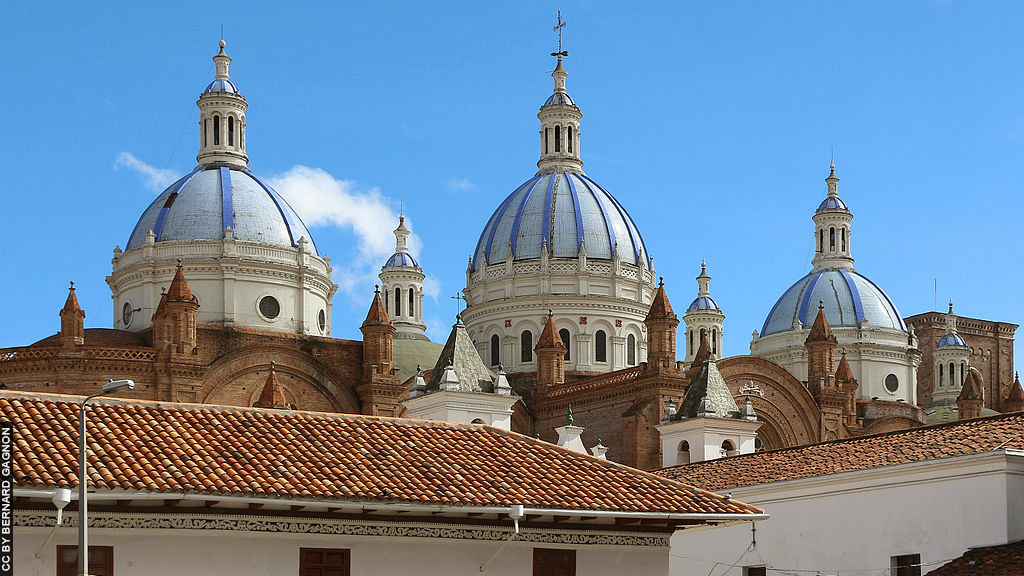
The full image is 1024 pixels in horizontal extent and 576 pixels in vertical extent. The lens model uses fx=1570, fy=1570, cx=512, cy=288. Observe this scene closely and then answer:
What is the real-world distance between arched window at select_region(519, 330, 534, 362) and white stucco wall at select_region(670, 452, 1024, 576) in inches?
1267

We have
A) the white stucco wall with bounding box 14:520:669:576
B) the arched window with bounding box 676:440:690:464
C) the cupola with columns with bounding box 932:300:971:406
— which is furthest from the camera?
the cupola with columns with bounding box 932:300:971:406

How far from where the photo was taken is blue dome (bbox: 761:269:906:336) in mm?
77525

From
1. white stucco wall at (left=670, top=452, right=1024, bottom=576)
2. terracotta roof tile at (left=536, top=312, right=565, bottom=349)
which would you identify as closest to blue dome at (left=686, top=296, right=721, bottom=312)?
terracotta roof tile at (left=536, top=312, right=565, bottom=349)

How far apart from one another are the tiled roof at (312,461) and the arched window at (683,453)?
81.4 feet

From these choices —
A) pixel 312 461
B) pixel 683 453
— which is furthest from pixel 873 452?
pixel 683 453

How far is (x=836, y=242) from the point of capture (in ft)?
264

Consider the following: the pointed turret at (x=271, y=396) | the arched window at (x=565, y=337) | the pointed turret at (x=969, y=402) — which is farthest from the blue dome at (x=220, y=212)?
the pointed turret at (x=969, y=402)

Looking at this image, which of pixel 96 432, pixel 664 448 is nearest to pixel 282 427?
pixel 96 432

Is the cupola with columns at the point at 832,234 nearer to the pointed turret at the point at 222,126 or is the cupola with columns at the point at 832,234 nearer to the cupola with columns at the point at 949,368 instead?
the cupola with columns at the point at 949,368

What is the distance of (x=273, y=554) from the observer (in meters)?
21.9

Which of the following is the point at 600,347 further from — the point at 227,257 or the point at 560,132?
the point at 227,257

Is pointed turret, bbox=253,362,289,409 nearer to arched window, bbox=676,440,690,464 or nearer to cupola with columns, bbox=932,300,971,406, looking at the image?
arched window, bbox=676,440,690,464

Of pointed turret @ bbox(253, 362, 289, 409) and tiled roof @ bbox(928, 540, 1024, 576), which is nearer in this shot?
tiled roof @ bbox(928, 540, 1024, 576)

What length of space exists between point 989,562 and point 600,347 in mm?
39595
